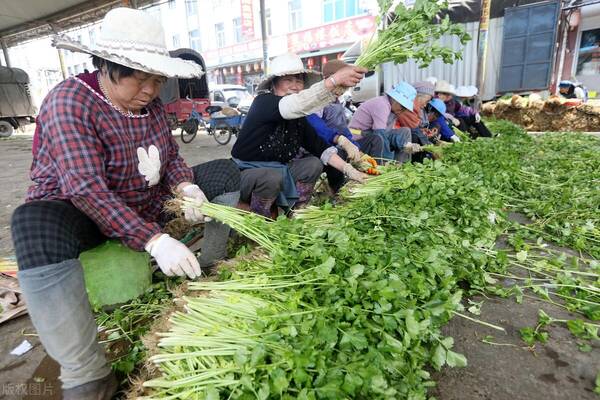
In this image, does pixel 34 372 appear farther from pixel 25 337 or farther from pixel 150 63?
pixel 150 63

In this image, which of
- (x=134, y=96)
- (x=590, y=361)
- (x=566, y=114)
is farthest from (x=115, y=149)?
(x=566, y=114)

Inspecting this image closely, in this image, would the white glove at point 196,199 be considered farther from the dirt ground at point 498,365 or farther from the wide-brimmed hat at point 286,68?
the wide-brimmed hat at point 286,68

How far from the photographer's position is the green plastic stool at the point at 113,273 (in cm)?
184

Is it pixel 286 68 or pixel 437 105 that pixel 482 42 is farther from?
pixel 286 68

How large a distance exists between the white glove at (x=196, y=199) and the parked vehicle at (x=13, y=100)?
15.8 m

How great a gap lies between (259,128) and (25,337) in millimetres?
1919

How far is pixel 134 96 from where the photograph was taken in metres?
1.79

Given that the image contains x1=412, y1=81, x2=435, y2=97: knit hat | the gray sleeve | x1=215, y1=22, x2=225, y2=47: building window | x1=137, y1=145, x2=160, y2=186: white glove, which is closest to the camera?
x1=137, y1=145, x2=160, y2=186: white glove

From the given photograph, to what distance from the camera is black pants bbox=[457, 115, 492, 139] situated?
6.56 m

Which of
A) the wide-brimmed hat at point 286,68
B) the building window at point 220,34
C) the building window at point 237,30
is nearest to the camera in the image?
the wide-brimmed hat at point 286,68

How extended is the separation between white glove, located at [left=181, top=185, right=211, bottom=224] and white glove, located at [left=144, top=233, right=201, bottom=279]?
432mm

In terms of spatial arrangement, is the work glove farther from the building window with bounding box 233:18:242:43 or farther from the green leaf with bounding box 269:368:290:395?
the building window with bounding box 233:18:242:43

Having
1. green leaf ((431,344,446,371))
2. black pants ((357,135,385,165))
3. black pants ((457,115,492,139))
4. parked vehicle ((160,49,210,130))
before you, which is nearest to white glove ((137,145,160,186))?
green leaf ((431,344,446,371))

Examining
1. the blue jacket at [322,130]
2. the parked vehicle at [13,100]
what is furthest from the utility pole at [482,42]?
the parked vehicle at [13,100]
